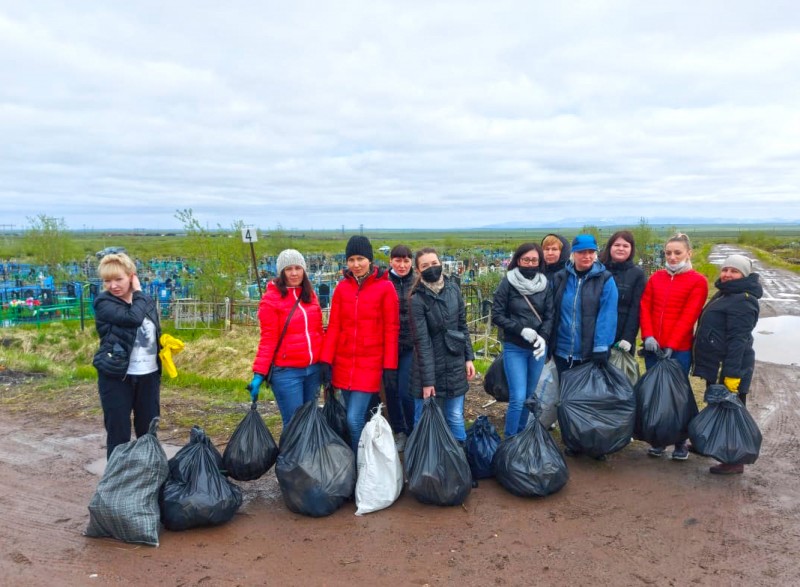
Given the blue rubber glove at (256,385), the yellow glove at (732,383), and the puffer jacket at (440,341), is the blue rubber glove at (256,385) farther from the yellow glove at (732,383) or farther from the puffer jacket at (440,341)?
the yellow glove at (732,383)

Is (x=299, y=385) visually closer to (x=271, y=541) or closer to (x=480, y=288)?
(x=271, y=541)

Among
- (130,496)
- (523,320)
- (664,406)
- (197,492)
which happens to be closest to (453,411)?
(523,320)

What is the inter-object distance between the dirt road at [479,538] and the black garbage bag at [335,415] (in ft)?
1.72

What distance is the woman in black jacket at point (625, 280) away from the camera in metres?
3.99

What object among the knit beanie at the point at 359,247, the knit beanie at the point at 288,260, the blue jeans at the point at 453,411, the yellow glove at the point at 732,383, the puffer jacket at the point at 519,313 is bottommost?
the blue jeans at the point at 453,411

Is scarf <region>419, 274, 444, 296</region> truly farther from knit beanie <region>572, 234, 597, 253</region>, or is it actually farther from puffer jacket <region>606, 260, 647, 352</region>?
puffer jacket <region>606, 260, 647, 352</region>

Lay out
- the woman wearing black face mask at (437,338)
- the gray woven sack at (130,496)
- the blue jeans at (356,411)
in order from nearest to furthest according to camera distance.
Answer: the gray woven sack at (130,496)
the woman wearing black face mask at (437,338)
the blue jeans at (356,411)

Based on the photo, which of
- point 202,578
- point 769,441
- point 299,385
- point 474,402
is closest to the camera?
point 202,578

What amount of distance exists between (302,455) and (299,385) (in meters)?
0.52

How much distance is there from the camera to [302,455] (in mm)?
3230

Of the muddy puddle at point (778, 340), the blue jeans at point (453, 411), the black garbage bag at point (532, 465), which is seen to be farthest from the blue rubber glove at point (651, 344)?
the muddy puddle at point (778, 340)

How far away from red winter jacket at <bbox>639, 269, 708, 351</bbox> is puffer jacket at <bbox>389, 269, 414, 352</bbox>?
169 centimetres

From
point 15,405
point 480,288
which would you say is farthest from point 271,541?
point 480,288

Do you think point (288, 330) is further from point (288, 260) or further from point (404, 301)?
point (404, 301)
